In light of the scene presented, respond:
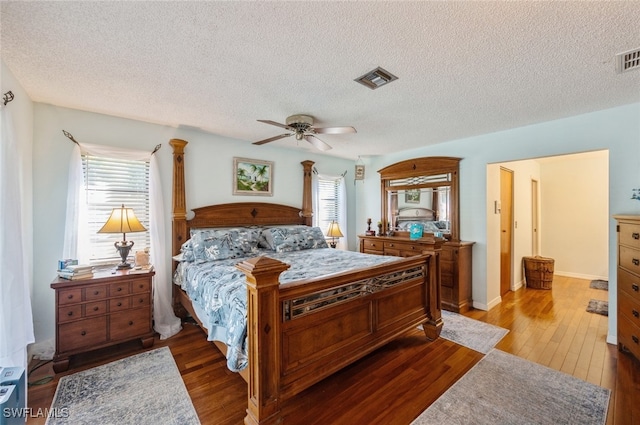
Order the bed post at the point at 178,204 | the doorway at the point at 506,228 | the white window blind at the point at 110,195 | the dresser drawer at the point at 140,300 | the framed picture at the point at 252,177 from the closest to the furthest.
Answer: the dresser drawer at the point at 140,300, the white window blind at the point at 110,195, the bed post at the point at 178,204, the framed picture at the point at 252,177, the doorway at the point at 506,228

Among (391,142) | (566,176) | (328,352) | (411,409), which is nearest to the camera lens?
(411,409)

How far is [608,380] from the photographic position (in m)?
2.14

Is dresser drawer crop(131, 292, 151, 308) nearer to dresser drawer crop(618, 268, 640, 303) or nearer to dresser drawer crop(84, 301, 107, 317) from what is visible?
dresser drawer crop(84, 301, 107, 317)

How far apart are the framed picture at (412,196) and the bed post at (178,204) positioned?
3525 mm

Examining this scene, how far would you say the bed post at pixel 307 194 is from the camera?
15.2ft

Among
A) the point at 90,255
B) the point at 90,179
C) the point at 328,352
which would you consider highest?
the point at 90,179

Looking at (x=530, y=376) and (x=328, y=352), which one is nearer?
(x=328, y=352)

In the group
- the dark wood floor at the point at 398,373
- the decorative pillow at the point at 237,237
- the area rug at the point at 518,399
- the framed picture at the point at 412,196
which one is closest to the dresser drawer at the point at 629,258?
the dark wood floor at the point at 398,373

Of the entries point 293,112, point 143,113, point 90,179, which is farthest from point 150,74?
point 90,179

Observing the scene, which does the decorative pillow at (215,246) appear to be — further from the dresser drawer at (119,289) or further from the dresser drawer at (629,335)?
the dresser drawer at (629,335)

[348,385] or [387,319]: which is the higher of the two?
[387,319]

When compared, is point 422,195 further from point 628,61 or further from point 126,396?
point 126,396

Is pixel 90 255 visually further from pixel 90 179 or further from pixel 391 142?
pixel 391 142

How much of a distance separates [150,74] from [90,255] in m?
2.08
